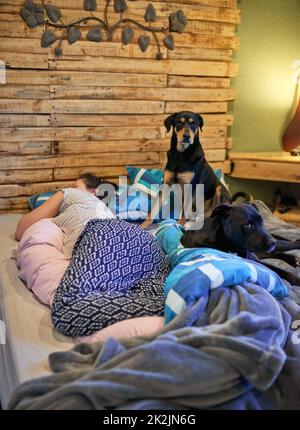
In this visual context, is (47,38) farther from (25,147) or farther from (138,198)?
(138,198)

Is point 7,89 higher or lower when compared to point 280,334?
higher

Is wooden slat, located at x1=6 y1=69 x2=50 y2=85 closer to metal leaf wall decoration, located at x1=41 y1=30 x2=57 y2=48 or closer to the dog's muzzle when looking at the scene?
metal leaf wall decoration, located at x1=41 y1=30 x2=57 y2=48

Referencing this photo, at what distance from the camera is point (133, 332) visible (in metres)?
1.24

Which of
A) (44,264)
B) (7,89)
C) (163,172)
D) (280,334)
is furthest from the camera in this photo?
(163,172)

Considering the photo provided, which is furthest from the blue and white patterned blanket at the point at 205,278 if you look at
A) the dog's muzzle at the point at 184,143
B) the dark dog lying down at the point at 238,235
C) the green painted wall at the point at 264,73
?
the green painted wall at the point at 264,73

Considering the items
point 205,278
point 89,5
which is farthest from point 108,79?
point 205,278

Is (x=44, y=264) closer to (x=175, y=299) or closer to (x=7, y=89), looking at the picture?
(x=175, y=299)

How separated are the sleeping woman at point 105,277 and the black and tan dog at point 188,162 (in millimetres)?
921

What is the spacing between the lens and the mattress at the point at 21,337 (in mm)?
1222

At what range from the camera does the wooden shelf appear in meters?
3.28

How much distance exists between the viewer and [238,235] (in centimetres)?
188

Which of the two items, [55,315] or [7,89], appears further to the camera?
[7,89]
